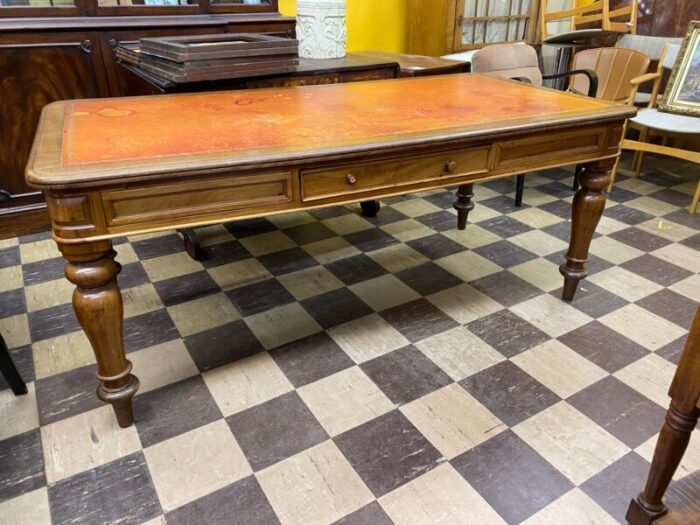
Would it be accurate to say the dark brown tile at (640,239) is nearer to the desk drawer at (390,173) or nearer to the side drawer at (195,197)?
the desk drawer at (390,173)

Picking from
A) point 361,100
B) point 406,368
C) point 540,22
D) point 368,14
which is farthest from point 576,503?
point 540,22

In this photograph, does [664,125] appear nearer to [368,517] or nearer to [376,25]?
[376,25]

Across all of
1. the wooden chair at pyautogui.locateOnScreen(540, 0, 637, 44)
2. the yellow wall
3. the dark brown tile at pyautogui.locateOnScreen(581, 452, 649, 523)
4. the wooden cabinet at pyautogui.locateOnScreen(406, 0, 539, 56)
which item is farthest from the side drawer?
the wooden chair at pyautogui.locateOnScreen(540, 0, 637, 44)

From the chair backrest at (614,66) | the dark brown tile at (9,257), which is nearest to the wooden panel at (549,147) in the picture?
the chair backrest at (614,66)

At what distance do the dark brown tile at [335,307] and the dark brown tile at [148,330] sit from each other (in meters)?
0.52

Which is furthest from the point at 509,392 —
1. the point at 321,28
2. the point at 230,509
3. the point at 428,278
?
the point at 321,28

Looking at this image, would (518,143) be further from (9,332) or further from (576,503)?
(9,332)

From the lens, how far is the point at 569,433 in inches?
58.4

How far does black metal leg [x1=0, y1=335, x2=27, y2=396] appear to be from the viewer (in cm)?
153

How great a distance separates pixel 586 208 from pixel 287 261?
1283mm

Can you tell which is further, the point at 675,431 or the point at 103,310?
the point at 103,310

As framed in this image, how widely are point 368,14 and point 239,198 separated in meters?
2.72

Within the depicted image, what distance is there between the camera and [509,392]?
163 cm

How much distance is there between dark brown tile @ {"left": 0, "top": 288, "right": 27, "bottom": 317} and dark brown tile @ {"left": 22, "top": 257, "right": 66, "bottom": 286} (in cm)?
8
